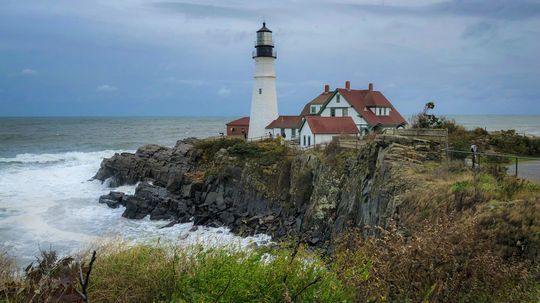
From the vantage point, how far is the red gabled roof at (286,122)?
42.1m

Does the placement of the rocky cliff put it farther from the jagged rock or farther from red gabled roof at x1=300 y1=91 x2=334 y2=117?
red gabled roof at x1=300 y1=91 x2=334 y2=117

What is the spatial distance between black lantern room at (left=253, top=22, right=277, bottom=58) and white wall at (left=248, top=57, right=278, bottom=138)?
0.47m

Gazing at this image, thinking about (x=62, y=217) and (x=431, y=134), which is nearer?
(x=431, y=134)

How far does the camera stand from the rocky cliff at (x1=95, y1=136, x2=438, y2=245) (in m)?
16.7

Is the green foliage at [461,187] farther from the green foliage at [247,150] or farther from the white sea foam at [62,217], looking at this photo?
the green foliage at [247,150]

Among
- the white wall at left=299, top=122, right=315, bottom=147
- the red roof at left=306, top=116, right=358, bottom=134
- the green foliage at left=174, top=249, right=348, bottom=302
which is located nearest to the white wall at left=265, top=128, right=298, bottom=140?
the white wall at left=299, top=122, right=315, bottom=147

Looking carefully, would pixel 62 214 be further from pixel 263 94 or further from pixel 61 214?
pixel 263 94

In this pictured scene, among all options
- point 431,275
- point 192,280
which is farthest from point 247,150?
point 431,275

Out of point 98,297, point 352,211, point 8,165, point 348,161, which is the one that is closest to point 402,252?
point 98,297

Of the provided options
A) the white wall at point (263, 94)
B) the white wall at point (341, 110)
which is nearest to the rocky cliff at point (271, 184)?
the white wall at point (263, 94)

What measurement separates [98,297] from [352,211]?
1439 centimetres

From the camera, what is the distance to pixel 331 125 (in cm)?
3766

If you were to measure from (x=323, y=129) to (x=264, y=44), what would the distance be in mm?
11368

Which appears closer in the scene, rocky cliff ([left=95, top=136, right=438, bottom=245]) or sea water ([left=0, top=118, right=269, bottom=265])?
rocky cliff ([left=95, top=136, right=438, bottom=245])
